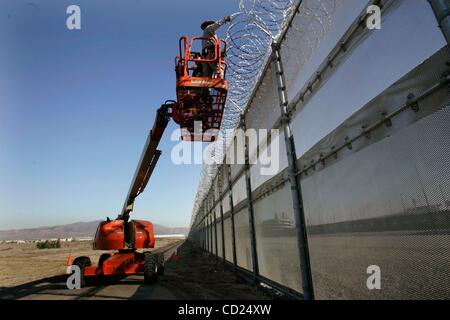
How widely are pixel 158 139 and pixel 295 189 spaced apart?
558cm

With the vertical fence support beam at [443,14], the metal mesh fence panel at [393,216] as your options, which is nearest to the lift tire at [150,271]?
the metal mesh fence panel at [393,216]

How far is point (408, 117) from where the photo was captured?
2375 mm

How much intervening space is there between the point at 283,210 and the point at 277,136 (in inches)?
52.3

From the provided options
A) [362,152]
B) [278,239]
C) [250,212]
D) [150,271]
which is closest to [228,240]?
[150,271]

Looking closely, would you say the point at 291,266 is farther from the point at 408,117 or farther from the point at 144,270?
the point at 144,270

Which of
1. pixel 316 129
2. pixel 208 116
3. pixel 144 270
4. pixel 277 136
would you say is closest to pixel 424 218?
pixel 316 129

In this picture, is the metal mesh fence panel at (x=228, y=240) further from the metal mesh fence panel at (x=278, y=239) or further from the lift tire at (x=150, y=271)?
the metal mesh fence panel at (x=278, y=239)

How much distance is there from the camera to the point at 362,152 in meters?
2.99

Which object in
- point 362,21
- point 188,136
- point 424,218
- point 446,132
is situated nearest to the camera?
point 446,132

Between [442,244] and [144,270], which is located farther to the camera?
[144,270]

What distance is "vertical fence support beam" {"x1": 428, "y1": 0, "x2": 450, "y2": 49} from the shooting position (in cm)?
192

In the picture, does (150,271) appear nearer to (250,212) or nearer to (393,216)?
(250,212)

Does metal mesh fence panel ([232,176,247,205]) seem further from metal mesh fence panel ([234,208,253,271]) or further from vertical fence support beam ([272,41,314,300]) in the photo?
vertical fence support beam ([272,41,314,300])

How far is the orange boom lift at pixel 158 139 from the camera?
21.8 ft
